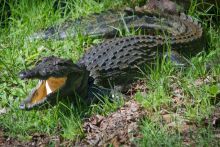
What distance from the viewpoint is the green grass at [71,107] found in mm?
5666

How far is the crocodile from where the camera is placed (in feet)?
20.3

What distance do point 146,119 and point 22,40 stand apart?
2636mm

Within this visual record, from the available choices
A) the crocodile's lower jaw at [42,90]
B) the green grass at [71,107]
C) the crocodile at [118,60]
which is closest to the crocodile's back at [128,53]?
the crocodile at [118,60]

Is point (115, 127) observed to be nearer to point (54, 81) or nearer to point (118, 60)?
point (54, 81)

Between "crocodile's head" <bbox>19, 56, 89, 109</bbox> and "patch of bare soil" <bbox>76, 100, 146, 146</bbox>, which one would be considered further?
"crocodile's head" <bbox>19, 56, 89, 109</bbox>

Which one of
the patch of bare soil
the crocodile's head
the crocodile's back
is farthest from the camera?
the crocodile's back

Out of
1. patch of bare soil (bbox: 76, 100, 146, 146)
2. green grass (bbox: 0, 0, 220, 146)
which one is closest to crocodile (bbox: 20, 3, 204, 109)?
green grass (bbox: 0, 0, 220, 146)

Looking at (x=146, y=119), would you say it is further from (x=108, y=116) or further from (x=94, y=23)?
(x=94, y=23)

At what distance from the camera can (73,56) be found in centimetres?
740

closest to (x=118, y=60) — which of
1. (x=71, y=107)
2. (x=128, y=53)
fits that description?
(x=128, y=53)

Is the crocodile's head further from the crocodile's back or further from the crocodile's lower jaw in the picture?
the crocodile's back

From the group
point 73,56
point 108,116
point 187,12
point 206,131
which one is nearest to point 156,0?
point 187,12

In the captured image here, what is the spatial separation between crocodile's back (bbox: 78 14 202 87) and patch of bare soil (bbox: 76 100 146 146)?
617 mm

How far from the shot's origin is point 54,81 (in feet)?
20.9
